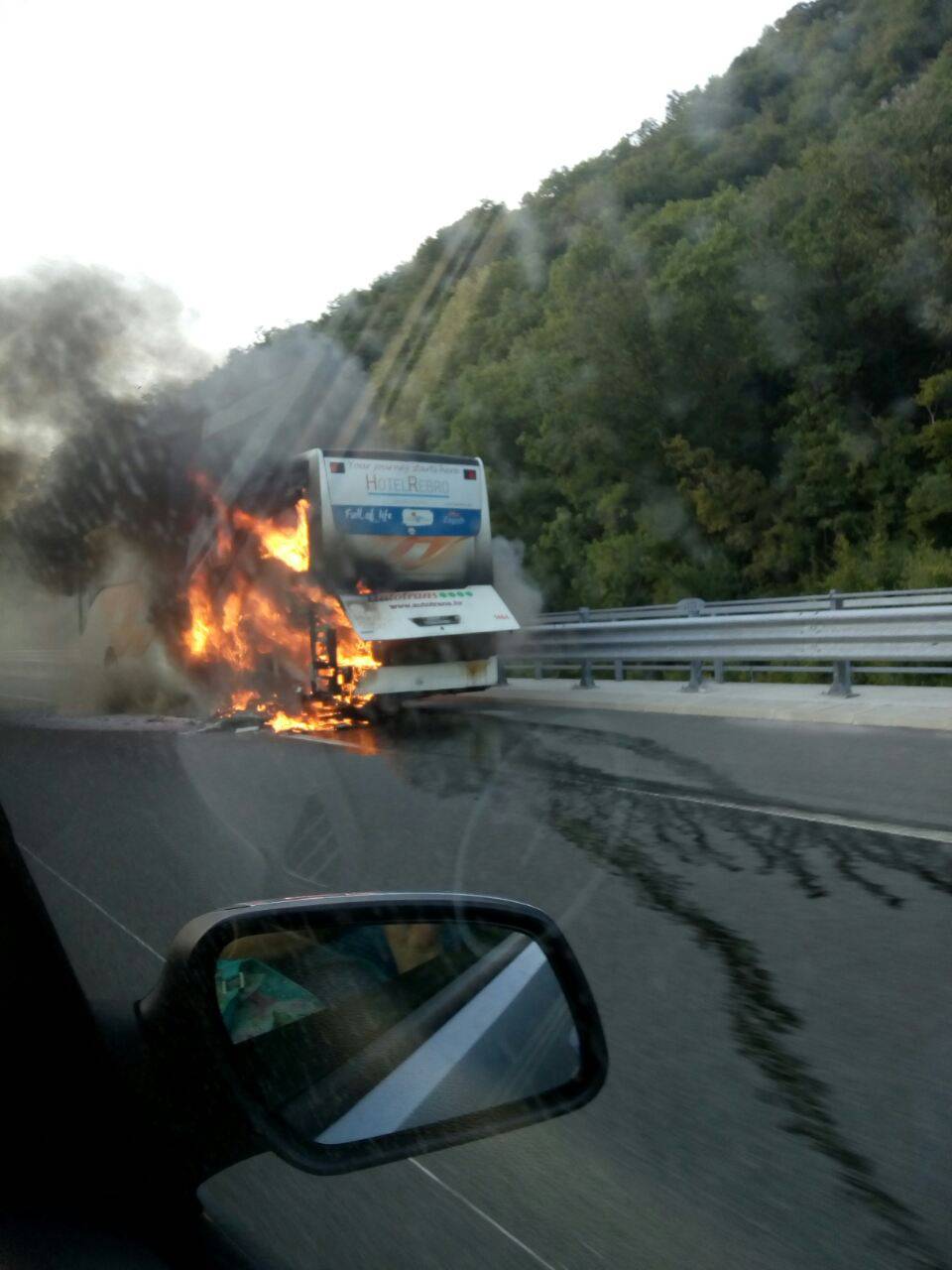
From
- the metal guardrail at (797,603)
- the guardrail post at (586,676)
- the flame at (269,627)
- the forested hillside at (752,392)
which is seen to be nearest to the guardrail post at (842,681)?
the guardrail post at (586,676)

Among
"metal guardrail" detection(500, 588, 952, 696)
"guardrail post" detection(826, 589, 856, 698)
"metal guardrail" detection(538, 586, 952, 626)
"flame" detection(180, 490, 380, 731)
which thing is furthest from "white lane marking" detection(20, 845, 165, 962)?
"metal guardrail" detection(538, 586, 952, 626)

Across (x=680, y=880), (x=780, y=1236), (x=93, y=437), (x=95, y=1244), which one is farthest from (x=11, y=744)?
(x=95, y=1244)

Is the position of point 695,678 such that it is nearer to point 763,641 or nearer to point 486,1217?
point 763,641

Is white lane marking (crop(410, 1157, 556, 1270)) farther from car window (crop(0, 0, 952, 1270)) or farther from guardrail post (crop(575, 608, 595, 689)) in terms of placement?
guardrail post (crop(575, 608, 595, 689))

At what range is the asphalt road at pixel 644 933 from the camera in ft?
9.63

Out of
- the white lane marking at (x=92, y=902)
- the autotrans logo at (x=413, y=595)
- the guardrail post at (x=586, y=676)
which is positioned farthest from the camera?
the guardrail post at (x=586, y=676)

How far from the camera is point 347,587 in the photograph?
14875mm

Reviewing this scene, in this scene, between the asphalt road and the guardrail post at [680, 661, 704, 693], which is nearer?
the asphalt road

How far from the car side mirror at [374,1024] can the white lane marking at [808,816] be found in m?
5.19

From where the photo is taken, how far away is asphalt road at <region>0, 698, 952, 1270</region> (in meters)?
2.94

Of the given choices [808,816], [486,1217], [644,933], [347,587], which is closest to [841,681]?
[347,587]

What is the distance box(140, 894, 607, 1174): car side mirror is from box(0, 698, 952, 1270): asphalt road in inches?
8.2

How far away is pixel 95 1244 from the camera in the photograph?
1.32m

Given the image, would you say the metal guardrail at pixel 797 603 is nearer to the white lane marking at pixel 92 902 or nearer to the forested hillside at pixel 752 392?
the forested hillside at pixel 752 392
